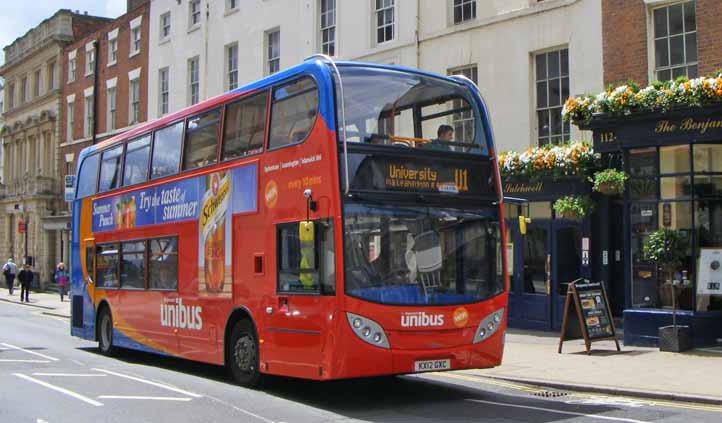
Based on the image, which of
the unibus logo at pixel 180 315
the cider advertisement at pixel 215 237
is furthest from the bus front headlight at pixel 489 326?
the unibus logo at pixel 180 315

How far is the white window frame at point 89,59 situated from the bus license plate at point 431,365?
116ft

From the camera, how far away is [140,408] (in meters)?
9.25

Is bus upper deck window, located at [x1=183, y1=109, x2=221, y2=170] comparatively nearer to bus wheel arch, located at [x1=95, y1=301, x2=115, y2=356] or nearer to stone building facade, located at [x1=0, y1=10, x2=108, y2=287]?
bus wheel arch, located at [x1=95, y1=301, x2=115, y2=356]

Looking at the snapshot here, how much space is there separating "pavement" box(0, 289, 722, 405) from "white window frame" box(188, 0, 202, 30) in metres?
20.7

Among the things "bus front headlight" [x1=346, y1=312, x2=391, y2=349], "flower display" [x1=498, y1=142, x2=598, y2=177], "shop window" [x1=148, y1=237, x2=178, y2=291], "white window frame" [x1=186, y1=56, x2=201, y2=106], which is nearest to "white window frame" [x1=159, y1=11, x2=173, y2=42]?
"white window frame" [x1=186, y1=56, x2=201, y2=106]

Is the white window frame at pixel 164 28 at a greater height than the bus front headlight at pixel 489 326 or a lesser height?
greater

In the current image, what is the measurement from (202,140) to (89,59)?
3172 centimetres

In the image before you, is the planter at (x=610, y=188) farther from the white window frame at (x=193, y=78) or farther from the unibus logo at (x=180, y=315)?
the white window frame at (x=193, y=78)

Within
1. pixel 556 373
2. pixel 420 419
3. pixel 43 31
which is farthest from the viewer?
pixel 43 31

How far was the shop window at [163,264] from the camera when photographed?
42.2 ft

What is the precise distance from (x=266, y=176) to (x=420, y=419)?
374cm

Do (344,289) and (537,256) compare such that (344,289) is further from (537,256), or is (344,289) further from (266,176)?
(537,256)

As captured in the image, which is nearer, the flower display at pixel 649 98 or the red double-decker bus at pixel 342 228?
the red double-decker bus at pixel 342 228

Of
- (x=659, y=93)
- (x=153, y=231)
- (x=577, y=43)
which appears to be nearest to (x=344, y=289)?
(x=153, y=231)
